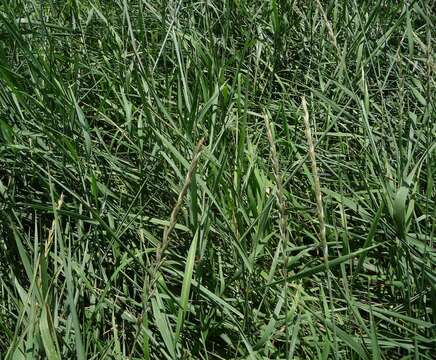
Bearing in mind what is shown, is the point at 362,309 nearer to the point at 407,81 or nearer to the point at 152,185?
the point at 152,185

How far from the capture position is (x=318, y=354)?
1.43 meters

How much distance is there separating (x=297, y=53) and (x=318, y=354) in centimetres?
141

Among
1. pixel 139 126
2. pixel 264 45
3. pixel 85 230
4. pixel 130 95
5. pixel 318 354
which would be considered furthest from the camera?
pixel 264 45

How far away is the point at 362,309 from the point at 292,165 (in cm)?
43

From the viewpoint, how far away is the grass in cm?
148

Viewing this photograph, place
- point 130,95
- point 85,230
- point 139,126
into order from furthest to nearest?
1. point 130,95
2. point 139,126
3. point 85,230

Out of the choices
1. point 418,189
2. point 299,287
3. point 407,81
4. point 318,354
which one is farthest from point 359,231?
point 407,81

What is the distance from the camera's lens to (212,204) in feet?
5.99

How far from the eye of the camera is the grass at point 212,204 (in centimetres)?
148

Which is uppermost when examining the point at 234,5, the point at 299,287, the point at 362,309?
the point at 234,5

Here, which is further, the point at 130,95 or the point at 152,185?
the point at 130,95

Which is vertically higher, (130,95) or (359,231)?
(130,95)

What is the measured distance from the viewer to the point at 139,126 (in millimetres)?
2104

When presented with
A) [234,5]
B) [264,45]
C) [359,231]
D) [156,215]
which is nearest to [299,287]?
[359,231]
